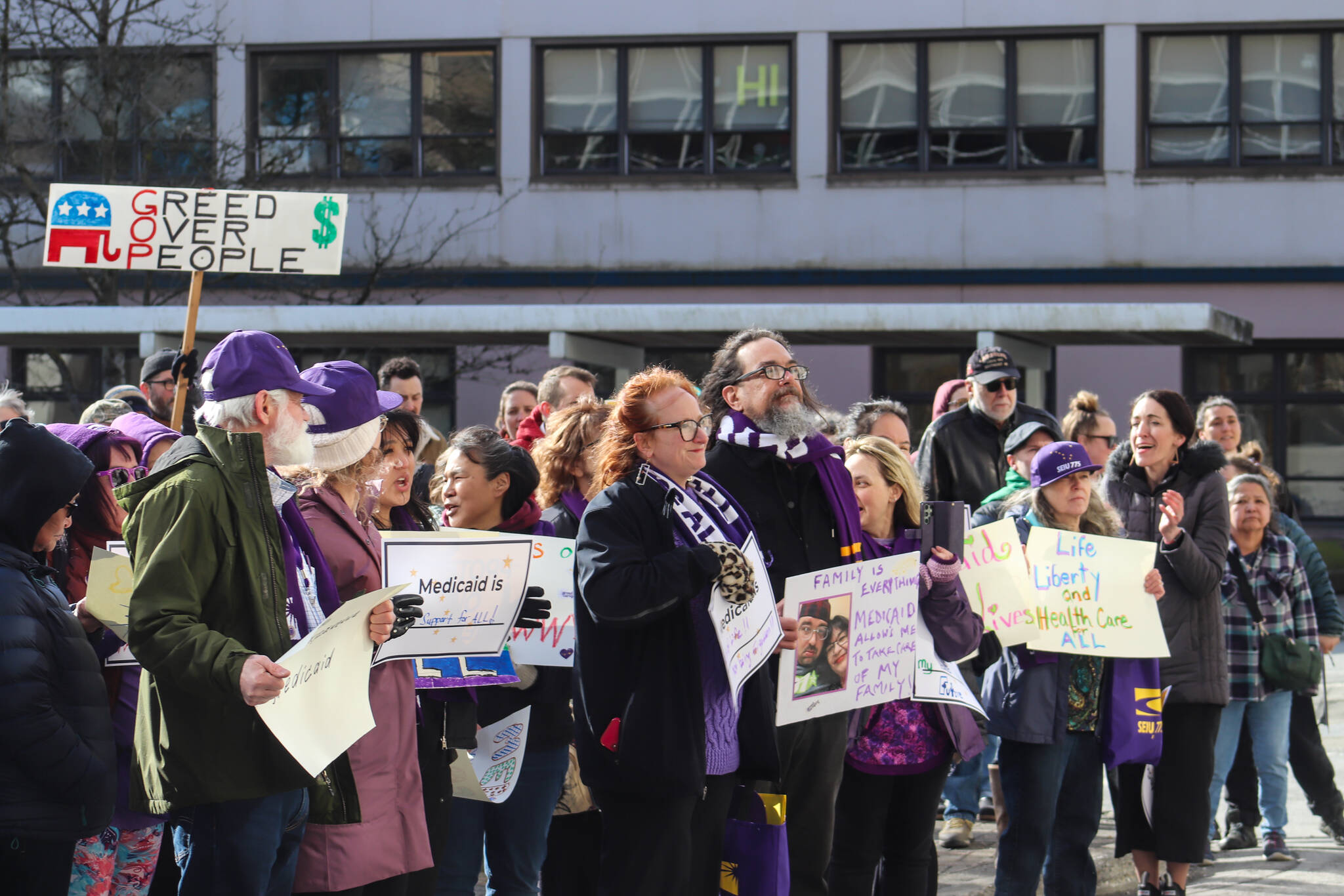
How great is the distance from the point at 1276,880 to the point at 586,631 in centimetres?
419

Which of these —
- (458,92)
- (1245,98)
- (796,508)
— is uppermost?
(458,92)

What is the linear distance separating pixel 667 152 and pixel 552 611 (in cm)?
1634

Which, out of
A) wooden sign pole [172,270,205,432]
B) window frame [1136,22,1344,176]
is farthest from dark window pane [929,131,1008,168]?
wooden sign pole [172,270,205,432]

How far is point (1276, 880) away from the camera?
693 cm

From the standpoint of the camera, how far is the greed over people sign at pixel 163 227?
7.22 meters

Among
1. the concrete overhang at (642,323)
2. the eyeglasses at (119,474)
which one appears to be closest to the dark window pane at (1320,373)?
the concrete overhang at (642,323)

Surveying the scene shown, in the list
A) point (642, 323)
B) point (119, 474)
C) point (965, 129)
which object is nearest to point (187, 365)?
point (119, 474)

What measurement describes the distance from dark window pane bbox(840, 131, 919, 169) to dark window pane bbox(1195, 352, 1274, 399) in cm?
460

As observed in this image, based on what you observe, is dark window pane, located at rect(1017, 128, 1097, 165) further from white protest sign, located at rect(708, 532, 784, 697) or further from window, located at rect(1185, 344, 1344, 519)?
white protest sign, located at rect(708, 532, 784, 697)

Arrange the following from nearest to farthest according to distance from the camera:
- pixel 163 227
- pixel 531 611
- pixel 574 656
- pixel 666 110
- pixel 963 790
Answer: pixel 574 656, pixel 531 611, pixel 163 227, pixel 963 790, pixel 666 110

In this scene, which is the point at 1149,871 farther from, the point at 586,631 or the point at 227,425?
the point at 227,425

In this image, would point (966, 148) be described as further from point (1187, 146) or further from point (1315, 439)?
point (1315, 439)

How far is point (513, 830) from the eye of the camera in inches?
200

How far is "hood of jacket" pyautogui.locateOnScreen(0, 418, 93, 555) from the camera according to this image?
4.04 m
